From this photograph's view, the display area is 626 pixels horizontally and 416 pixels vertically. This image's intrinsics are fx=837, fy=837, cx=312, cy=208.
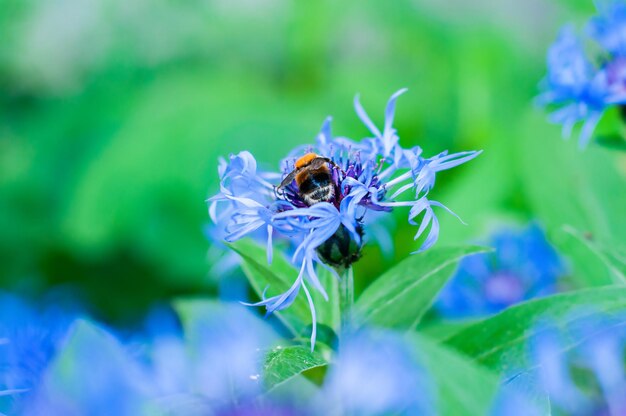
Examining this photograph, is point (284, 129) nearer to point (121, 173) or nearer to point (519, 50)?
point (121, 173)

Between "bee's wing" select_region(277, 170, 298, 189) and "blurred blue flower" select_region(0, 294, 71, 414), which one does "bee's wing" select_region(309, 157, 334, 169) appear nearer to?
"bee's wing" select_region(277, 170, 298, 189)

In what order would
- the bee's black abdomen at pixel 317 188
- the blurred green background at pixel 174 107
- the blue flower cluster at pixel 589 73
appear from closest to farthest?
1. the bee's black abdomen at pixel 317 188
2. the blue flower cluster at pixel 589 73
3. the blurred green background at pixel 174 107

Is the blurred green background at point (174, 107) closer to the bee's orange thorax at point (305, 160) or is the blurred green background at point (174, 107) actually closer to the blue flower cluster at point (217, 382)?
the bee's orange thorax at point (305, 160)

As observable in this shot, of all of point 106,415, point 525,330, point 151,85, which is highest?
point 151,85

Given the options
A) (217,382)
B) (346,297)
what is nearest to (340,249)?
(346,297)

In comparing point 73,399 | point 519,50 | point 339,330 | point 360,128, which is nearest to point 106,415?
point 73,399

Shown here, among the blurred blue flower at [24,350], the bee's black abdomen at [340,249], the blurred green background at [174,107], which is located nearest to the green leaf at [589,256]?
the bee's black abdomen at [340,249]
